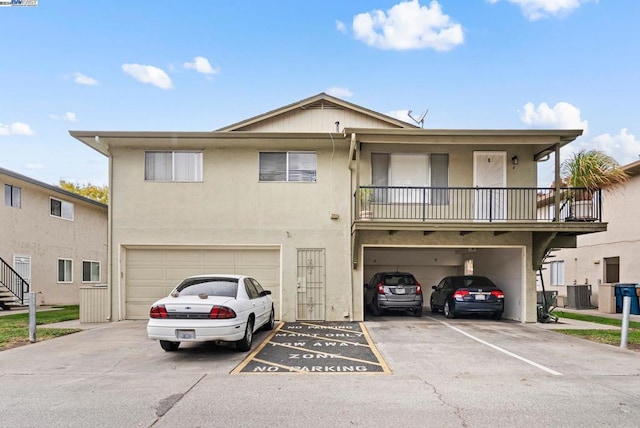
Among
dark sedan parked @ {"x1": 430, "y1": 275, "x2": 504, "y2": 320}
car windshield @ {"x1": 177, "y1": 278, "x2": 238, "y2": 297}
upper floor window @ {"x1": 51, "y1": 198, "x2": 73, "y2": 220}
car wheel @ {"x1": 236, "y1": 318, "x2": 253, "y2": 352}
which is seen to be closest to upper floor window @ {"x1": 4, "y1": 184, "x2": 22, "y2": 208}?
upper floor window @ {"x1": 51, "y1": 198, "x2": 73, "y2": 220}

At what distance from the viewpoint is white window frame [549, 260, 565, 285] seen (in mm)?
24031

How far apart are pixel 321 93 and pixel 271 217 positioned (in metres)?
7.96

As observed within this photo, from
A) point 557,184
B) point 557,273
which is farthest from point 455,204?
point 557,273

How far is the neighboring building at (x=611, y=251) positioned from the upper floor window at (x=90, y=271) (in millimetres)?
22530

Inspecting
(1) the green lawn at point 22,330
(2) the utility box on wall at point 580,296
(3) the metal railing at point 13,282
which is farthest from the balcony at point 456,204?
(3) the metal railing at point 13,282

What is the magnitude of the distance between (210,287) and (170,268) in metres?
5.50

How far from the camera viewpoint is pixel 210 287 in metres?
9.27

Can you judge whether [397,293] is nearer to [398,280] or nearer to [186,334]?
[398,280]

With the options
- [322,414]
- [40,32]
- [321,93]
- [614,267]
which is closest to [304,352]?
[322,414]

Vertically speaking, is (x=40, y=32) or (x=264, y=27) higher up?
(x=264, y=27)

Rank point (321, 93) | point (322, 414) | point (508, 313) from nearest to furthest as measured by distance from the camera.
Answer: point (322, 414) → point (508, 313) → point (321, 93)

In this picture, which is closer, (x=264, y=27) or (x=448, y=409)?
(x=448, y=409)

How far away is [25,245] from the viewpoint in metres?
20.3

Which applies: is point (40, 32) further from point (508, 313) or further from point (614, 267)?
point (614, 267)
